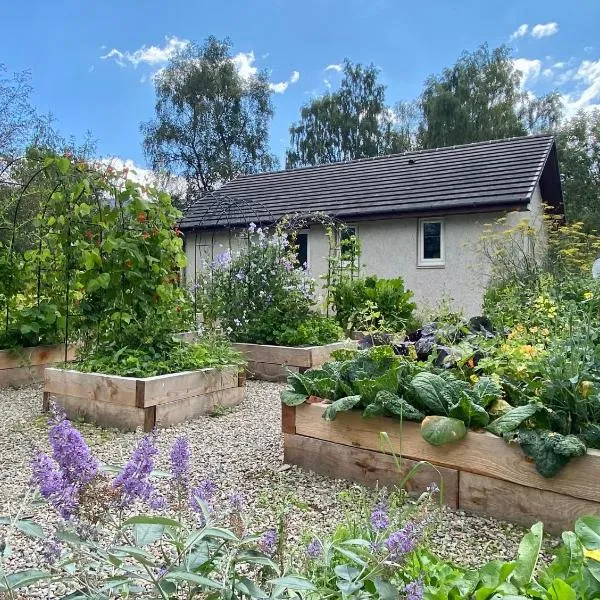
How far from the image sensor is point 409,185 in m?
13.1

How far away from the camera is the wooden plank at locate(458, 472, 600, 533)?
2.34 meters


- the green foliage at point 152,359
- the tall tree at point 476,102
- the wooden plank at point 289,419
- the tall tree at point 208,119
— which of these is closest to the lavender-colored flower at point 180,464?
the wooden plank at point 289,419

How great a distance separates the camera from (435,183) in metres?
12.7

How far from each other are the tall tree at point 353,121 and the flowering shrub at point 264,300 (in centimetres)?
2274

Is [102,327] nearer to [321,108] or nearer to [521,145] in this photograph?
[521,145]

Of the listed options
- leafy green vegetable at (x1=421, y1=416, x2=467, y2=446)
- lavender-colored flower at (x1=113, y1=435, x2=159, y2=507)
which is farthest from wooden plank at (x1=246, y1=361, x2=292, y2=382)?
lavender-colored flower at (x1=113, y1=435, x2=159, y2=507)

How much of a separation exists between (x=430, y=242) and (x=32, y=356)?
350 inches

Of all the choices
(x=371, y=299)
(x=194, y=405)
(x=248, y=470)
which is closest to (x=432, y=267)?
(x=371, y=299)

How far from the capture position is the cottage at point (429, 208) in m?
11.3

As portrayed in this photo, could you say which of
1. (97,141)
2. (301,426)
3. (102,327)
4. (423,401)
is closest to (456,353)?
(423,401)

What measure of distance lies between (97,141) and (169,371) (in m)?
14.8

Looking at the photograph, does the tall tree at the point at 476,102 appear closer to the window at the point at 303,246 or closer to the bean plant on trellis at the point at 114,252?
the window at the point at 303,246

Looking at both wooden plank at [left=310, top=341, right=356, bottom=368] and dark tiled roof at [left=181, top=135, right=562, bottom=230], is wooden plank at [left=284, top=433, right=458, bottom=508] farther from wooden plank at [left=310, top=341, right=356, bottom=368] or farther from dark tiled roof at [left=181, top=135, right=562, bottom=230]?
dark tiled roof at [left=181, top=135, right=562, bottom=230]

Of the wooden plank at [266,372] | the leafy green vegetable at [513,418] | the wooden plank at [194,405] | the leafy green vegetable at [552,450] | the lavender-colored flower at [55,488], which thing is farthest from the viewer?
the wooden plank at [266,372]
